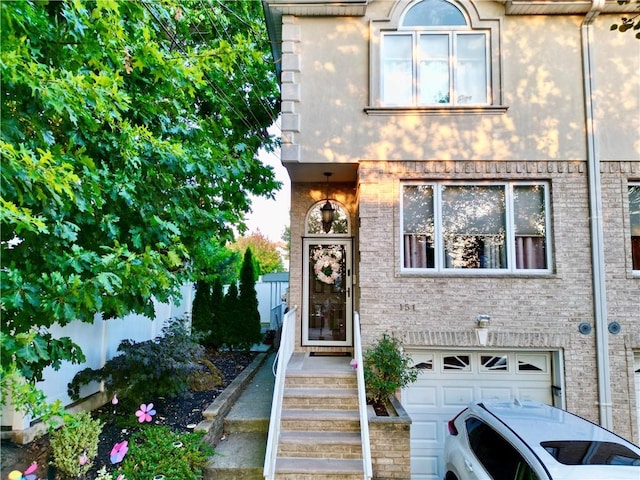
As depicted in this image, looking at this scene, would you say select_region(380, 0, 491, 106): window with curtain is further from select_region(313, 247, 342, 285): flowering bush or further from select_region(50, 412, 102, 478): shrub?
select_region(50, 412, 102, 478): shrub

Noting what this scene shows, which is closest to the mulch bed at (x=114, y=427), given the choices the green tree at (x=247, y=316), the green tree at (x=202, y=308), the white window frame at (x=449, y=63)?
the green tree at (x=247, y=316)

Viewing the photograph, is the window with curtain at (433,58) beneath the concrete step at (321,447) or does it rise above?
above

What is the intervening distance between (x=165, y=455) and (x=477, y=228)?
19.0ft

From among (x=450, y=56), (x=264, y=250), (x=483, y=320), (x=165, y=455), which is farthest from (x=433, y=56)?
(x=264, y=250)

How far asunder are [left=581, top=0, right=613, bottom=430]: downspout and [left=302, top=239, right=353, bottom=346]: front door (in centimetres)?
437

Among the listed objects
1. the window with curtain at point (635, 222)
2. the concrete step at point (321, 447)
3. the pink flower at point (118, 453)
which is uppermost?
the window with curtain at point (635, 222)

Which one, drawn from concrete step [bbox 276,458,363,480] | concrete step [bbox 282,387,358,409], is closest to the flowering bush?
concrete step [bbox 282,387,358,409]

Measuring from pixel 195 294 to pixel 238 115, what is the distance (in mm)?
5711

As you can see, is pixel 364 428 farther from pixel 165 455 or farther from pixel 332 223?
pixel 332 223

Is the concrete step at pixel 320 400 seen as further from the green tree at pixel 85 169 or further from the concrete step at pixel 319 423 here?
the green tree at pixel 85 169

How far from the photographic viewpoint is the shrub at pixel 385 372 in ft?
20.5

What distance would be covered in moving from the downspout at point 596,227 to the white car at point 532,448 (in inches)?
92.8

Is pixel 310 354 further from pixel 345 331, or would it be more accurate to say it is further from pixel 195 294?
pixel 195 294

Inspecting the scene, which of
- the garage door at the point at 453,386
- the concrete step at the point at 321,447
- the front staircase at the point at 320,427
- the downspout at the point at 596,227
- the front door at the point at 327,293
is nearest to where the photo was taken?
the front staircase at the point at 320,427
